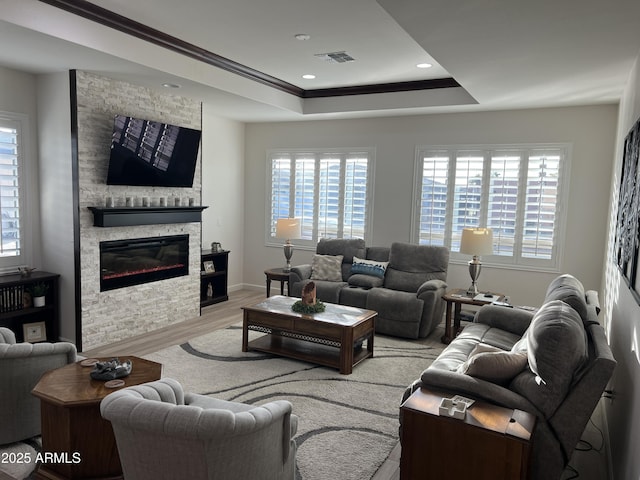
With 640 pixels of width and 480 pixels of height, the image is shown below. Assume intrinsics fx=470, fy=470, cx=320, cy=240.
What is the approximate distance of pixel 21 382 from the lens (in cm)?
300

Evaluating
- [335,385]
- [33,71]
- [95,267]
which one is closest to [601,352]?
[335,385]

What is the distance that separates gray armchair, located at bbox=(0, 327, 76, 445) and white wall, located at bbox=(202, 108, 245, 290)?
4107 mm

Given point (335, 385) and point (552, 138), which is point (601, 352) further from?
point (552, 138)

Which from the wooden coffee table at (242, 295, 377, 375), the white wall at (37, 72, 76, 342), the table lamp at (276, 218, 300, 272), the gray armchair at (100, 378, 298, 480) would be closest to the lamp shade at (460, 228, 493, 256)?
the wooden coffee table at (242, 295, 377, 375)

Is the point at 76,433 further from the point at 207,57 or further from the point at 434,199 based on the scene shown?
the point at 434,199

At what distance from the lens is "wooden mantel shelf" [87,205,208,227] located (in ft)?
15.8

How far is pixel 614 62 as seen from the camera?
3.75 metres

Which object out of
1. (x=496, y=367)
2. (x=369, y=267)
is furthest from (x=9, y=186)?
(x=496, y=367)

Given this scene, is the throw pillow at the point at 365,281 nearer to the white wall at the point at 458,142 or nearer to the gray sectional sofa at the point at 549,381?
the white wall at the point at 458,142

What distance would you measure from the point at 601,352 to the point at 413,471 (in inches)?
45.7

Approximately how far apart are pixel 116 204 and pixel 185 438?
12.5 feet

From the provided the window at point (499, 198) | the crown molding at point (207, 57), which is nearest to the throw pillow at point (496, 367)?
the window at point (499, 198)

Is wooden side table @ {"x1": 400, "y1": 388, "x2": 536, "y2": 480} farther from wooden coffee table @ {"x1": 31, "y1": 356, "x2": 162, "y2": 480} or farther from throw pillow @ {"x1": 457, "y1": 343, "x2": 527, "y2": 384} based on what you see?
wooden coffee table @ {"x1": 31, "y1": 356, "x2": 162, "y2": 480}

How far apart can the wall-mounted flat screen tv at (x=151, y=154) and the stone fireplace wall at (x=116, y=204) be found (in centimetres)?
14
